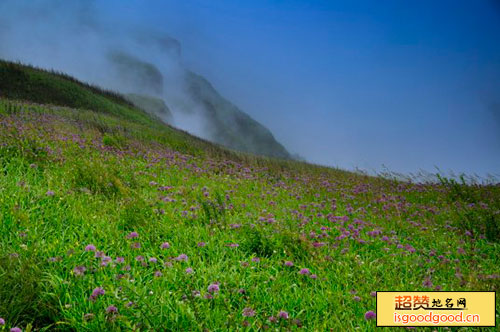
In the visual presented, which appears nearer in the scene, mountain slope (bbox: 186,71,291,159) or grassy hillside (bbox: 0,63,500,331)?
grassy hillside (bbox: 0,63,500,331)

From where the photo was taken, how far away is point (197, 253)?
3.98 meters

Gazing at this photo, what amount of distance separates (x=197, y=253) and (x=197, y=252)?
0.02 m

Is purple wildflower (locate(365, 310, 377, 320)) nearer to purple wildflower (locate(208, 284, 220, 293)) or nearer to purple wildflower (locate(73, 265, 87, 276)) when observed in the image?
purple wildflower (locate(208, 284, 220, 293))

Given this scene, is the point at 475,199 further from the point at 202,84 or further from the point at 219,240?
the point at 202,84

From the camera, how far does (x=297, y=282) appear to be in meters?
3.59

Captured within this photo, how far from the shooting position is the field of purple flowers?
272 cm

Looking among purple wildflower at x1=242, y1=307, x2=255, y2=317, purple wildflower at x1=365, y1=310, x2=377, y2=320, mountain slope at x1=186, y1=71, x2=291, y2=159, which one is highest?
mountain slope at x1=186, y1=71, x2=291, y2=159

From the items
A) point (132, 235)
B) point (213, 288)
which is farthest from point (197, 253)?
point (213, 288)

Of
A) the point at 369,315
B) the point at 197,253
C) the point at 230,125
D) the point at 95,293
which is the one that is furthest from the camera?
the point at 230,125

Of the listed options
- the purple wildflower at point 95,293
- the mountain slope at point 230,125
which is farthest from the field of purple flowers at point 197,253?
the mountain slope at point 230,125

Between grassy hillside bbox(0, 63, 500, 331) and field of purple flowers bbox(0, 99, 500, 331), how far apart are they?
0.02m

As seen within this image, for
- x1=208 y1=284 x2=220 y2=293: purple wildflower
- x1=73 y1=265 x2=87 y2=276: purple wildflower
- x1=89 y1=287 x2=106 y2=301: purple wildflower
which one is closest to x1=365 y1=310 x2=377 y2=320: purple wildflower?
x1=208 y1=284 x2=220 y2=293: purple wildflower

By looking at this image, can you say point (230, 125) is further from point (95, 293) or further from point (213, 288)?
point (95, 293)

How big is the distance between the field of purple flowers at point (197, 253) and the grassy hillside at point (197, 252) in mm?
18
